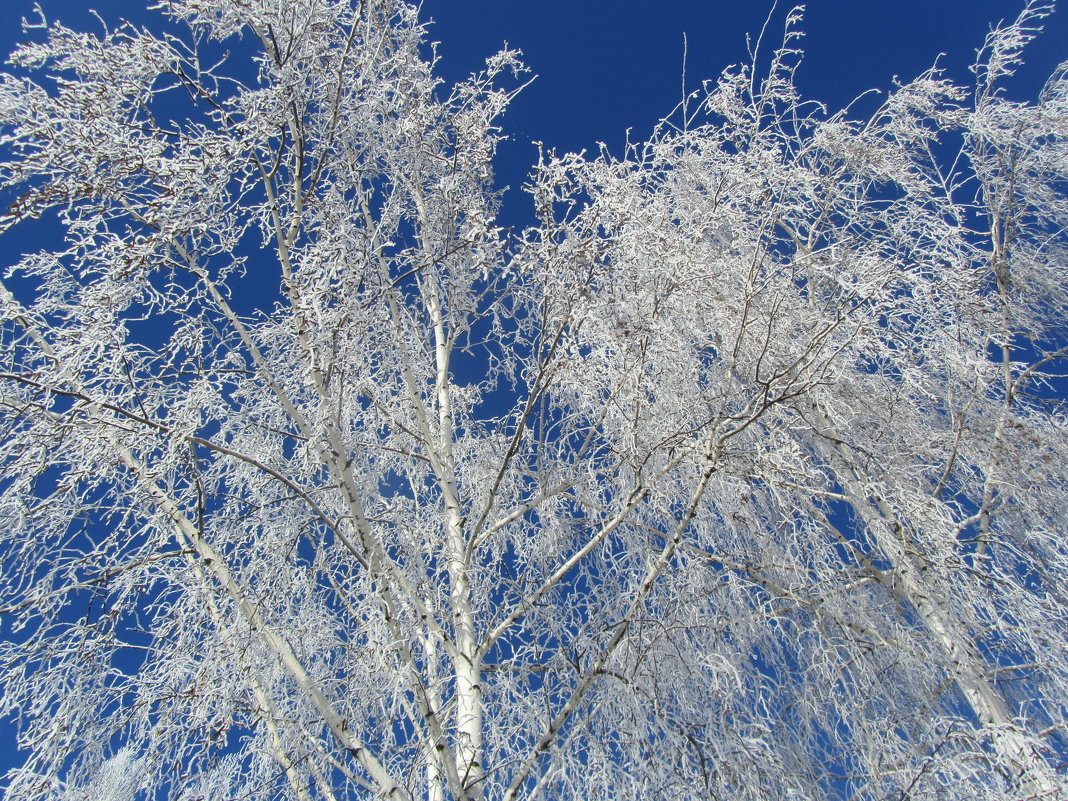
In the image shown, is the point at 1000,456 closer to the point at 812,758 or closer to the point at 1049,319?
the point at 1049,319

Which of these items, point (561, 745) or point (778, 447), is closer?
point (561, 745)

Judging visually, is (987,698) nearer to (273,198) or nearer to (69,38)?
(273,198)

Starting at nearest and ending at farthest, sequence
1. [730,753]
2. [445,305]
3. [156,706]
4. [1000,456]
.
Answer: [730,753], [156,706], [1000,456], [445,305]

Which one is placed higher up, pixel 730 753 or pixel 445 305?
pixel 445 305

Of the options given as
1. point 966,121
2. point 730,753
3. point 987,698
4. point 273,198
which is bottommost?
point 730,753

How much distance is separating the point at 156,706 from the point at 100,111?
9.19 feet

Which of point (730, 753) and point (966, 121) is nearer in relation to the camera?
point (730, 753)

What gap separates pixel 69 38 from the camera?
10.7 feet

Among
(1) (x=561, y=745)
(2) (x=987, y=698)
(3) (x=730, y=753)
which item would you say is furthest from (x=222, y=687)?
(2) (x=987, y=698)

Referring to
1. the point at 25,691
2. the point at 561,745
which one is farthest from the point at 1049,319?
the point at 25,691

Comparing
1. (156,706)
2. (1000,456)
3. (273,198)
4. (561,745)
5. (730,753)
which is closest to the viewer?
(730,753)

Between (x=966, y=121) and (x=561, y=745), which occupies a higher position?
(x=966, y=121)

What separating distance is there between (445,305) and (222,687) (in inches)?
107

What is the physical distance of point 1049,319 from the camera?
5074 mm
